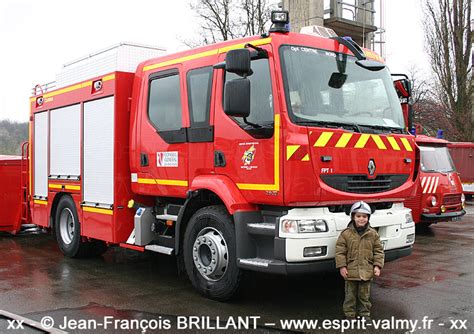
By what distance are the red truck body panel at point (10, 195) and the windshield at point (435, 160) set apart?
8.77 m

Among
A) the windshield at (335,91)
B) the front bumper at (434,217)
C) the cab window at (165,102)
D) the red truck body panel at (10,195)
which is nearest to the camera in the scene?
the windshield at (335,91)

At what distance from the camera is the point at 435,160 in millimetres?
13164

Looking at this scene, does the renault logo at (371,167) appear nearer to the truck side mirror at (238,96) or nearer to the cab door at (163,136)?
the truck side mirror at (238,96)

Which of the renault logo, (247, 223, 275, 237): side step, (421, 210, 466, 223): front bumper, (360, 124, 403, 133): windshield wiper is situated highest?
(360, 124, 403, 133): windshield wiper

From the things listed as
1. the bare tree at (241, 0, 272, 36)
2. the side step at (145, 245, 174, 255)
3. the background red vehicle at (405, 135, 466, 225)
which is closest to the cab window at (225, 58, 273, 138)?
the side step at (145, 245, 174, 255)

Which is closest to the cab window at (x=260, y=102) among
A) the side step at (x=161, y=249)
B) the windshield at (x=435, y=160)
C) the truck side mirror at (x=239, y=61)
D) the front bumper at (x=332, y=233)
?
the truck side mirror at (x=239, y=61)

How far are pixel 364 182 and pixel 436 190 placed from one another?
22.5 ft

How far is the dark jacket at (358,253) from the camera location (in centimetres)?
565

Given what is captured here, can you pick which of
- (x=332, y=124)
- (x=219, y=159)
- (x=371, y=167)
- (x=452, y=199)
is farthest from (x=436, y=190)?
(x=219, y=159)

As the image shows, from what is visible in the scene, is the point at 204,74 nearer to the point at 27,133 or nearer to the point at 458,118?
the point at 27,133

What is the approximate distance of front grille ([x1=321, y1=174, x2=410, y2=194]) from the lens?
5.94 meters

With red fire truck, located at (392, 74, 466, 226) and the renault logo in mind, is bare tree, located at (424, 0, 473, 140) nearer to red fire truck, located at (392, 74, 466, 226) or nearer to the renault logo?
red fire truck, located at (392, 74, 466, 226)

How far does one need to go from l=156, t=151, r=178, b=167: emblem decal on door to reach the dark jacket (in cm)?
239

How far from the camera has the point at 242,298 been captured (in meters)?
6.39
